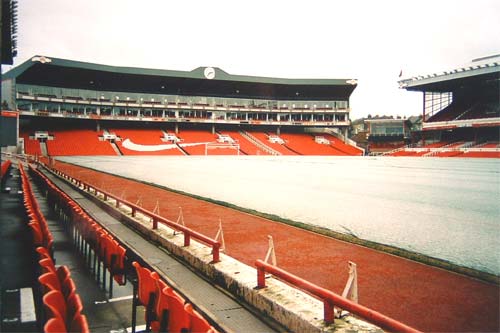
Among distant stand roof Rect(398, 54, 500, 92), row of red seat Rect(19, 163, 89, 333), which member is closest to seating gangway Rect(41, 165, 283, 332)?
row of red seat Rect(19, 163, 89, 333)

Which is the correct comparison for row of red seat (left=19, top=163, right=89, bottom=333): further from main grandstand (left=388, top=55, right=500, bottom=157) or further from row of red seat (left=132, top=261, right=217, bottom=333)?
main grandstand (left=388, top=55, right=500, bottom=157)

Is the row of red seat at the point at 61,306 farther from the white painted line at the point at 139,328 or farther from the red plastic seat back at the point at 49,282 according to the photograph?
the white painted line at the point at 139,328

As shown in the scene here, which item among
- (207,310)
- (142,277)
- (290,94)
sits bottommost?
(207,310)

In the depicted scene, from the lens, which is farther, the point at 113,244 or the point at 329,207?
the point at 329,207

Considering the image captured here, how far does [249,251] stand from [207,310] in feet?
8.95

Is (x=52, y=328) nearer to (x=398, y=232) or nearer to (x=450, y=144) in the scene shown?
(x=398, y=232)

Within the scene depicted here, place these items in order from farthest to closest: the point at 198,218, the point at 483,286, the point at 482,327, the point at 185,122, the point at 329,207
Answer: the point at 185,122 < the point at 329,207 < the point at 198,218 < the point at 483,286 < the point at 482,327

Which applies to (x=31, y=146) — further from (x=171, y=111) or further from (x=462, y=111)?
(x=462, y=111)

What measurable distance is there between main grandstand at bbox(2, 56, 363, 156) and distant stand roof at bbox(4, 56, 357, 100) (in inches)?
5.9

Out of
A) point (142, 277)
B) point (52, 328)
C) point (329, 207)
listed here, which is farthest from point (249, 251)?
point (329, 207)

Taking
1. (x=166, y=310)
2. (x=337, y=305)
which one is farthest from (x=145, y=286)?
(x=337, y=305)

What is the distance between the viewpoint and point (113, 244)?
18.9ft

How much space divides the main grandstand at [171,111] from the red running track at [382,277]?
51.0 m

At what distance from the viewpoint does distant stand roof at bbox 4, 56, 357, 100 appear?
58219 mm
